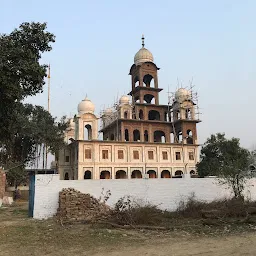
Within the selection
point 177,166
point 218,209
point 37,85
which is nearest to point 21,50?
point 37,85

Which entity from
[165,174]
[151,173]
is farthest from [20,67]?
[165,174]

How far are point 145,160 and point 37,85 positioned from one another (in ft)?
100

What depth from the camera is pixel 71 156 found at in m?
44.9

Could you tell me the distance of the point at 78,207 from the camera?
1432cm

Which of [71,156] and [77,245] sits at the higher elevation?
[71,156]

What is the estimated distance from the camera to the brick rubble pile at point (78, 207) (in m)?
13.7

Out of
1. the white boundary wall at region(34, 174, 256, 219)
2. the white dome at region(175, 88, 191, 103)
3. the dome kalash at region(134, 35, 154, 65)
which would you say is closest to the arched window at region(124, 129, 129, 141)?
the white dome at region(175, 88, 191, 103)

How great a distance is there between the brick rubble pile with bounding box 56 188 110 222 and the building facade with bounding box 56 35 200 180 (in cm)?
2559

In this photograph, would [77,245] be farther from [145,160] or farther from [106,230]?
[145,160]

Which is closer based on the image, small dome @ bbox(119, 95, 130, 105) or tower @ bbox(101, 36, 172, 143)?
tower @ bbox(101, 36, 172, 143)

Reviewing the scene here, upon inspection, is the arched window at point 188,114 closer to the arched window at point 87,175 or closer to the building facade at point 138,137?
the building facade at point 138,137

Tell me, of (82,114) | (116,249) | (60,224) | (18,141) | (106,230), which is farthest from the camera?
(82,114)

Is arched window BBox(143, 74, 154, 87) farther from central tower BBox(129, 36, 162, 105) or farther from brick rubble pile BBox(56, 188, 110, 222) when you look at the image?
brick rubble pile BBox(56, 188, 110, 222)

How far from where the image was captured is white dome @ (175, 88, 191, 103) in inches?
1934
